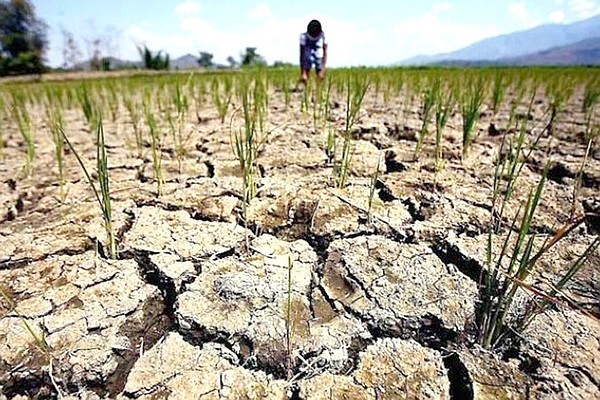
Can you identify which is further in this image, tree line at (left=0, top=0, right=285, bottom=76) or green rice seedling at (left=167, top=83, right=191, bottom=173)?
tree line at (left=0, top=0, right=285, bottom=76)

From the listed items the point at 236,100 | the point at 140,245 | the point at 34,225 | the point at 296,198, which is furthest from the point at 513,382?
the point at 236,100

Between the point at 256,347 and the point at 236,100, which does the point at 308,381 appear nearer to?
the point at 256,347

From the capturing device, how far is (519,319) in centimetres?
94

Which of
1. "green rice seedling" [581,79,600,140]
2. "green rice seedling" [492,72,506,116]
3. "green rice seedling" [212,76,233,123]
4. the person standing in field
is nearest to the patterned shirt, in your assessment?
the person standing in field

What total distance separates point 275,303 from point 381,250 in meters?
0.39

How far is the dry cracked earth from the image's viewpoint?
83cm

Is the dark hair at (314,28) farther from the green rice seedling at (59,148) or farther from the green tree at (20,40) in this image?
the green tree at (20,40)

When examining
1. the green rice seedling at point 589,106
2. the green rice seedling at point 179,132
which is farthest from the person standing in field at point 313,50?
the green rice seedling at point 589,106

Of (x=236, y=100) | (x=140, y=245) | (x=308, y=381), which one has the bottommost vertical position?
(x=308, y=381)

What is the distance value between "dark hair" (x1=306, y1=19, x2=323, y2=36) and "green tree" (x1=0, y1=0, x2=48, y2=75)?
20.7 metres

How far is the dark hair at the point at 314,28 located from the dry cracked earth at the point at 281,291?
2950 millimetres

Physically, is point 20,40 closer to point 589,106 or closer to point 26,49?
point 26,49

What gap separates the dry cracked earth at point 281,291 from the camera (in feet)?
2.72

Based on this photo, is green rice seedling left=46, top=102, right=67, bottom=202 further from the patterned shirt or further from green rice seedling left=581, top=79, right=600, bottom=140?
the patterned shirt
